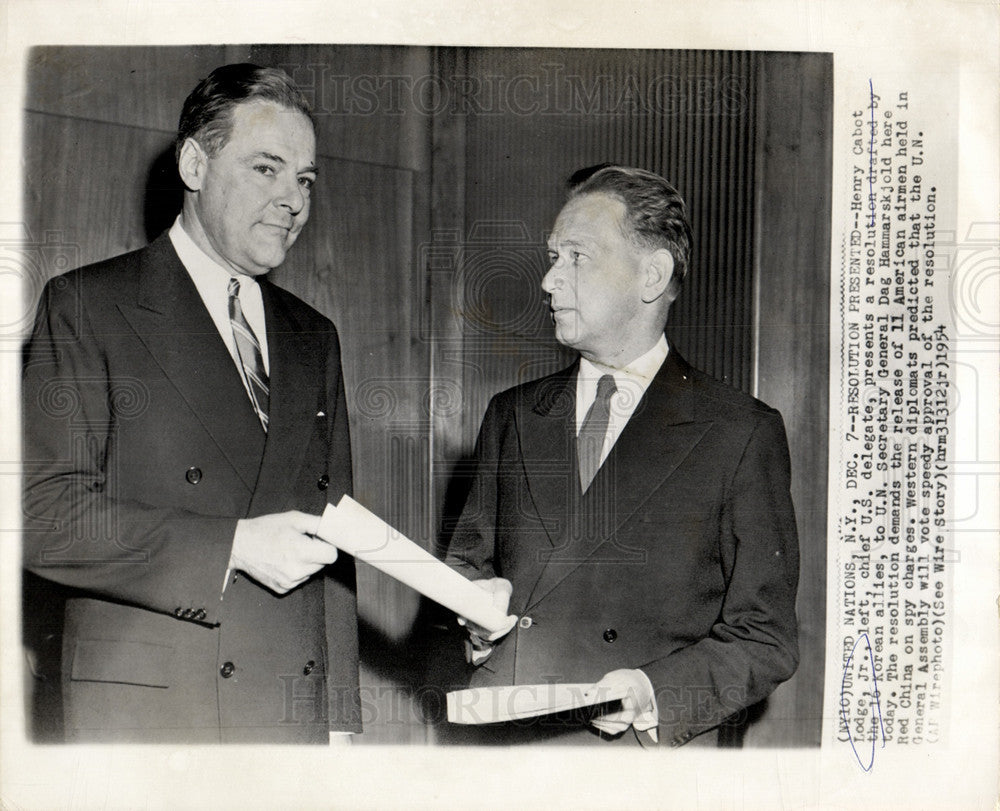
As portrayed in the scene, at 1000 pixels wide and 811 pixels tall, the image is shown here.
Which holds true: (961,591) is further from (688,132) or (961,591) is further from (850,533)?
(688,132)

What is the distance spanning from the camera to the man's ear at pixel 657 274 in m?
1.47

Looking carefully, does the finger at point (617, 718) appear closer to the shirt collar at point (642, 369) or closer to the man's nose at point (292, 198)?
the shirt collar at point (642, 369)

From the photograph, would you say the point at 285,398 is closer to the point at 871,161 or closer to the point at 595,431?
the point at 595,431

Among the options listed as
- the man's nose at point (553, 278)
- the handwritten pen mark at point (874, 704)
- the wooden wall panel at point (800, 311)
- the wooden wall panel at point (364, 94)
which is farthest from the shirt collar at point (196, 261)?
the handwritten pen mark at point (874, 704)

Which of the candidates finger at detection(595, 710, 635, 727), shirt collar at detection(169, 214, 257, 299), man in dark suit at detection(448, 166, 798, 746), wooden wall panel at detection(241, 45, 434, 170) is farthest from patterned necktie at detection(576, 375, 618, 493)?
shirt collar at detection(169, 214, 257, 299)

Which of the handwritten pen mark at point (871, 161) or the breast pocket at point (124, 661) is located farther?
the handwritten pen mark at point (871, 161)

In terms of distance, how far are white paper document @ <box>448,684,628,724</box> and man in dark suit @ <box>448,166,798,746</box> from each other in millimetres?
16

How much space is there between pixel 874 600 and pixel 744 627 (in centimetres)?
26

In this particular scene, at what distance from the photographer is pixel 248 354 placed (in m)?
1.46

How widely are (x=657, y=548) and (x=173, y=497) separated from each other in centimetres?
80

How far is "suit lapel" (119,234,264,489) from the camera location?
1.43 metres

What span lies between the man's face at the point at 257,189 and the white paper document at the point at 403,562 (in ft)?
1.43

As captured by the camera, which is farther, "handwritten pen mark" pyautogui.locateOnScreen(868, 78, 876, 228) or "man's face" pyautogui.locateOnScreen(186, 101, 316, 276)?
"handwritten pen mark" pyautogui.locateOnScreen(868, 78, 876, 228)

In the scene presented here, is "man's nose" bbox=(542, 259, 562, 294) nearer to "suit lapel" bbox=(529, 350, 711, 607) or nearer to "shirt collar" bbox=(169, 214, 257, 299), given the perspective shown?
"suit lapel" bbox=(529, 350, 711, 607)
